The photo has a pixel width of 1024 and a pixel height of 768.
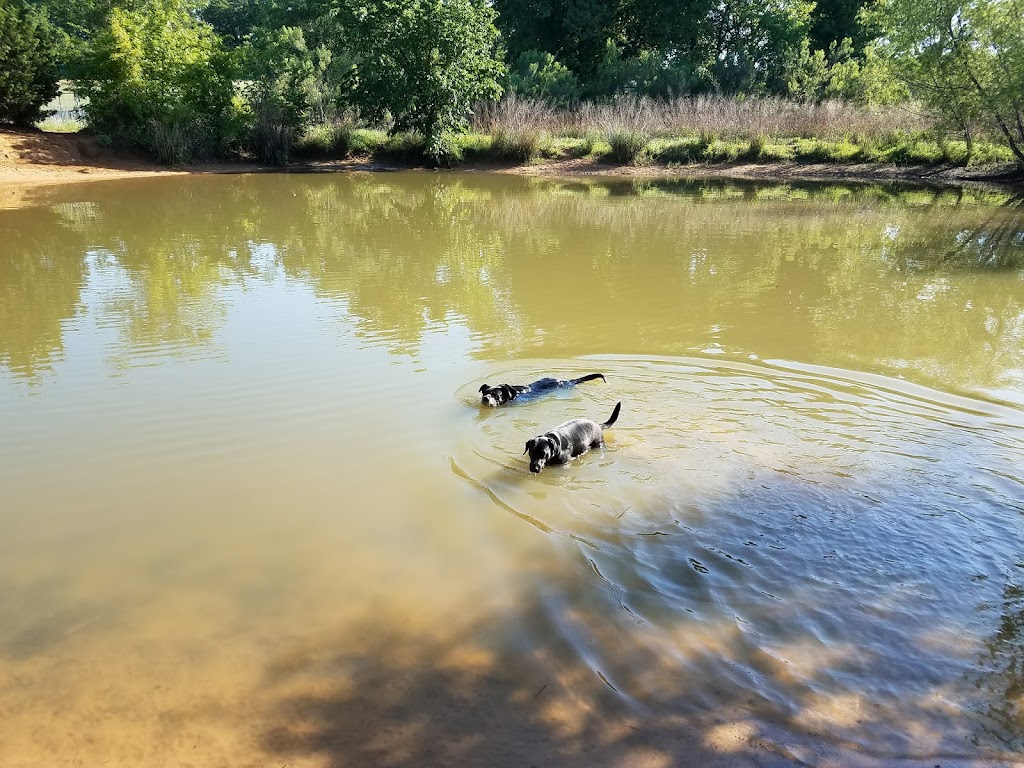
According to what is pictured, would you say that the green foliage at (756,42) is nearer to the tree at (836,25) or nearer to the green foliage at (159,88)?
the tree at (836,25)

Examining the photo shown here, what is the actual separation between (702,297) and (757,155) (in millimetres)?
20338

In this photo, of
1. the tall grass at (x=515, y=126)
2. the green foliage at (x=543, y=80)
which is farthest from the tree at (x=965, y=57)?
the green foliage at (x=543, y=80)

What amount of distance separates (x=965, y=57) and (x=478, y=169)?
16547mm

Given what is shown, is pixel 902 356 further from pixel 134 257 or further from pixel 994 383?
pixel 134 257

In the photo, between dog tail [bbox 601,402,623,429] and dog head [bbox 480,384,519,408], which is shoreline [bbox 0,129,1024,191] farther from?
dog tail [bbox 601,402,623,429]

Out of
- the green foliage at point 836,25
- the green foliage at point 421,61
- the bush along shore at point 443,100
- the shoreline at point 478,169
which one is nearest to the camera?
the shoreline at point 478,169

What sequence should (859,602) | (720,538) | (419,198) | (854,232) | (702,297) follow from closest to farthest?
(859,602) → (720,538) → (702,297) → (854,232) → (419,198)

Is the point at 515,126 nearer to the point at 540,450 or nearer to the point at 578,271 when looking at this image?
the point at 578,271

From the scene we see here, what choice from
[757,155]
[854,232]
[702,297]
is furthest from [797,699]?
[757,155]

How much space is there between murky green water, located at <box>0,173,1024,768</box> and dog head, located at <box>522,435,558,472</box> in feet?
0.44

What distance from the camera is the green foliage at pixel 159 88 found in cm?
2708

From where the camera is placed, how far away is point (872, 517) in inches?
187

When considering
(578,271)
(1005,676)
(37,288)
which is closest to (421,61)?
(578,271)

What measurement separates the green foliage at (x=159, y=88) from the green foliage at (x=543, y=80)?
38.6ft
